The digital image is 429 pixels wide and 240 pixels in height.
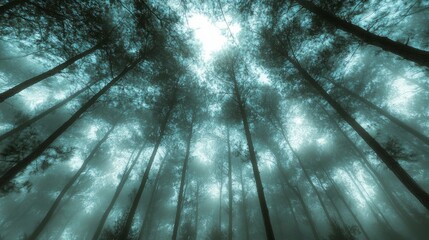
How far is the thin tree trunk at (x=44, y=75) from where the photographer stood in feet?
24.0

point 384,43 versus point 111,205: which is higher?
point 384,43

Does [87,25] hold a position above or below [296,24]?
below

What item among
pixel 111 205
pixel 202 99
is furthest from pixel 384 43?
pixel 111 205

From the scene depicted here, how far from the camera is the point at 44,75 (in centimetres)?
870

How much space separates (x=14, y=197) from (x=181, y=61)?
53.7m

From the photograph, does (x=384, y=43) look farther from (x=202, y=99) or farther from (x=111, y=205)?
(x=111, y=205)

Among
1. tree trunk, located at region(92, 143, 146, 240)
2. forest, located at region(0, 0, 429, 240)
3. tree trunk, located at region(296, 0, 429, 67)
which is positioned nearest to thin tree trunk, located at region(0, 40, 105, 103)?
forest, located at region(0, 0, 429, 240)

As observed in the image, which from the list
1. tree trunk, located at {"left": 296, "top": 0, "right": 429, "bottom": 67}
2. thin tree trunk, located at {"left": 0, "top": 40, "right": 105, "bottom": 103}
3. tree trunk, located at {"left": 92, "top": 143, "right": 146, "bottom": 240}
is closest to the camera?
tree trunk, located at {"left": 296, "top": 0, "right": 429, "bottom": 67}

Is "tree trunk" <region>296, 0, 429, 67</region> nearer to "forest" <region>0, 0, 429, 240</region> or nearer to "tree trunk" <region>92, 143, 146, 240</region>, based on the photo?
"forest" <region>0, 0, 429, 240</region>

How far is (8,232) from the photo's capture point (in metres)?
39.1

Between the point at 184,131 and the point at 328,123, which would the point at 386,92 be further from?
the point at 184,131

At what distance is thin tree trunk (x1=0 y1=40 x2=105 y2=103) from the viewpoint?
7328mm

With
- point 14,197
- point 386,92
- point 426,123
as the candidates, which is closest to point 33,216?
point 14,197

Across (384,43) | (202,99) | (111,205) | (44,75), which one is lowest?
(111,205)
